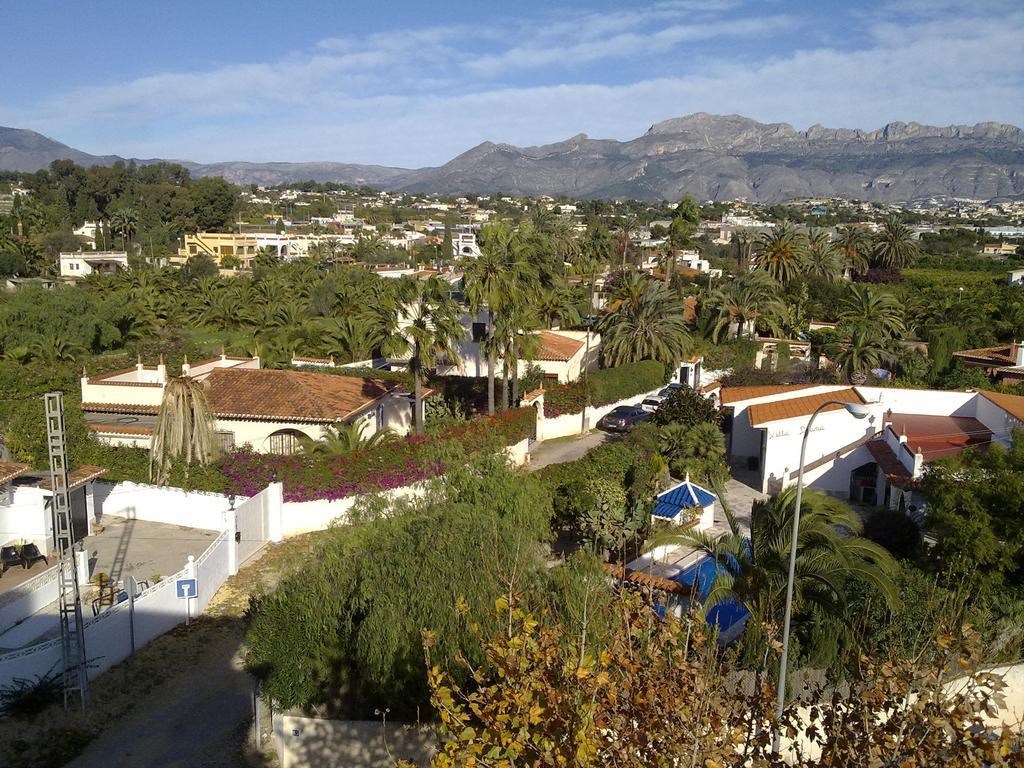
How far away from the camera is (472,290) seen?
25438mm

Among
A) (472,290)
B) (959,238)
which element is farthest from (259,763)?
(959,238)

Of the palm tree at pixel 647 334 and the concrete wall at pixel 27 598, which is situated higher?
the palm tree at pixel 647 334

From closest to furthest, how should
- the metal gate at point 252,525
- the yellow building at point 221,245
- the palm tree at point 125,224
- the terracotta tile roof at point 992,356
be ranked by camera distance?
the metal gate at point 252,525, the terracotta tile roof at point 992,356, the yellow building at point 221,245, the palm tree at point 125,224

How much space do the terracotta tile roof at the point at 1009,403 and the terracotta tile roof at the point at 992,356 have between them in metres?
11.2

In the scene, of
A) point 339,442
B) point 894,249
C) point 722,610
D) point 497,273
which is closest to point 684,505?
point 722,610

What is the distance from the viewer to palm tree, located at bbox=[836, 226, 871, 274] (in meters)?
64.6

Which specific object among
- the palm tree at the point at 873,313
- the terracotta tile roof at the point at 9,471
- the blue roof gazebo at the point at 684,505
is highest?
the palm tree at the point at 873,313

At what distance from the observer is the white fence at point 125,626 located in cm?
1309

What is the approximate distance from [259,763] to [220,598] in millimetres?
5789

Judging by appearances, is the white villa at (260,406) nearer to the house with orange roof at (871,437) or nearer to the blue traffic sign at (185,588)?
the blue traffic sign at (185,588)

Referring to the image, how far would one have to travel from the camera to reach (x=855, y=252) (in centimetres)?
6488

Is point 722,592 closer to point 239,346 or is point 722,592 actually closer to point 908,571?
point 908,571

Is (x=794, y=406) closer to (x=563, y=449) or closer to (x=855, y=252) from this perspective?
(x=563, y=449)

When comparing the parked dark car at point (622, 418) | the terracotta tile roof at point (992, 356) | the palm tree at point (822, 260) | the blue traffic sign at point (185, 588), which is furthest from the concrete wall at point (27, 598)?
the palm tree at point (822, 260)
